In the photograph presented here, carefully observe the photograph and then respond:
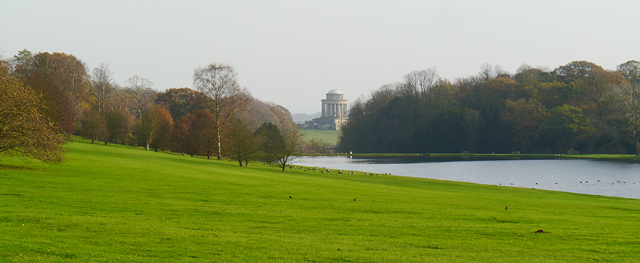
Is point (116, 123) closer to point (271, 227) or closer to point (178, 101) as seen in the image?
point (178, 101)

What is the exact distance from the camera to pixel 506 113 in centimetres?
10988

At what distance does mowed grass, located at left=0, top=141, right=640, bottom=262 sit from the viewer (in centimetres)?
996

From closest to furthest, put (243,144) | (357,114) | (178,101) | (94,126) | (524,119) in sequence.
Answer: (243,144)
(94,126)
(178,101)
(524,119)
(357,114)

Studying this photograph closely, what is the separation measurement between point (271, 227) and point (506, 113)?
4174 inches

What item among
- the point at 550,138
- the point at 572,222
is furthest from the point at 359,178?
Answer: the point at 550,138

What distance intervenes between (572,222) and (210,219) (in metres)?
11.9

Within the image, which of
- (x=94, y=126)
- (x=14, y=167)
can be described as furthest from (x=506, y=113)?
(x=14, y=167)

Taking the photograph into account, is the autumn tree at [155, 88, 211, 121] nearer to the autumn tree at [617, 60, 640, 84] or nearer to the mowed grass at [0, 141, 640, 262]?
the mowed grass at [0, 141, 640, 262]

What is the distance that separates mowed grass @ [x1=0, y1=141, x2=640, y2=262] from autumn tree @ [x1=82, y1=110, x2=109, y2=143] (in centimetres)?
4390

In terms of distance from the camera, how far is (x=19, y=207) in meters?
14.0

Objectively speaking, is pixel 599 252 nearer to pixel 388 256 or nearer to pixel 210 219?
pixel 388 256

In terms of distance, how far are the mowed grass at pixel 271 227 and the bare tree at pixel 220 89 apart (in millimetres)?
36297

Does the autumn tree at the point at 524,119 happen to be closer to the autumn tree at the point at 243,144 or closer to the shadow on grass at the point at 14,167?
the autumn tree at the point at 243,144

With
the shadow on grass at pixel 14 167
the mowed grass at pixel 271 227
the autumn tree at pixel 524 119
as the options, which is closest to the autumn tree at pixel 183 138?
the shadow on grass at pixel 14 167
